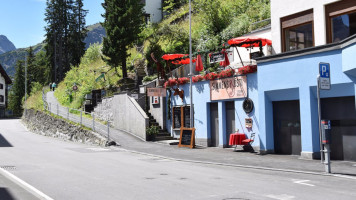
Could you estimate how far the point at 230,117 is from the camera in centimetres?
2067

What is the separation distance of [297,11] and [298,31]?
3.23 feet

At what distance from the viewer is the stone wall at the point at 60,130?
24.1m

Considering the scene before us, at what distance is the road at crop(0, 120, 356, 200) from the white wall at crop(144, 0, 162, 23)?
44.4m

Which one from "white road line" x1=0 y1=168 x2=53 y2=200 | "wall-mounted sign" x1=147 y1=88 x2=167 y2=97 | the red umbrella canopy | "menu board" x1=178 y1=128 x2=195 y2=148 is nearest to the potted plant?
"wall-mounted sign" x1=147 y1=88 x2=167 y2=97

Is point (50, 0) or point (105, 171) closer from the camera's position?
point (105, 171)

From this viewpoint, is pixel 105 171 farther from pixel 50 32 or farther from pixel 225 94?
pixel 50 32

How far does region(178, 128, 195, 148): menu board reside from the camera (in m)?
21.1

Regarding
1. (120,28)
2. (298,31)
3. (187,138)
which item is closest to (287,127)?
(298,31)

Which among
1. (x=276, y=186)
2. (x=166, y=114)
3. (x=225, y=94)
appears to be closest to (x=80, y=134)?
(x=166, y=114)

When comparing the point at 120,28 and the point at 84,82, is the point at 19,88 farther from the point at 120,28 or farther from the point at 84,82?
the point at 120,28

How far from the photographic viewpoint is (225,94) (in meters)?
20.6

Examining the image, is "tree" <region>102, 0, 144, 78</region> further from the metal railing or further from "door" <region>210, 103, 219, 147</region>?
"door" <region>210, 103, 219, 147</region>

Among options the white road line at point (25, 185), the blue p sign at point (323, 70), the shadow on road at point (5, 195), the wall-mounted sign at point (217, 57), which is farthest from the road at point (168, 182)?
the wall-mounted sign at point (217, 57)

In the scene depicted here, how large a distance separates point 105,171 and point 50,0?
56.9 m
